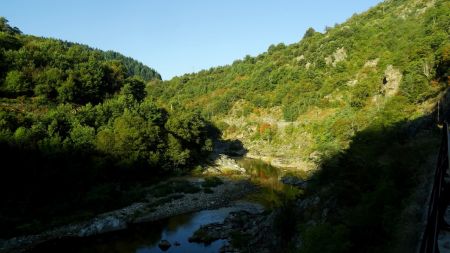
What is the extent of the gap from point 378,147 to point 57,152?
36831 mm

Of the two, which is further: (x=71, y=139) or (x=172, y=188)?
(x=172, y=188)

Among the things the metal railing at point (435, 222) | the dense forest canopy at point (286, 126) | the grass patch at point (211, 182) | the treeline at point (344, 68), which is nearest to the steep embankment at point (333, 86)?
the treeline at point (344, 68)

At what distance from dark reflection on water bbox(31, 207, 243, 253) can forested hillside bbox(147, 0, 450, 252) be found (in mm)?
10576

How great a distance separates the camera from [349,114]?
77000mm

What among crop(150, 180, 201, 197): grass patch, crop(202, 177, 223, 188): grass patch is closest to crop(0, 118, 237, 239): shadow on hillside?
crop(150, 180, 201, 197): grass patch

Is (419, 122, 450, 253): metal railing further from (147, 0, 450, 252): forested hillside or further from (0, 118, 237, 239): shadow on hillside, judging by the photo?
(0, 118, 237, 239): shadow on hillside

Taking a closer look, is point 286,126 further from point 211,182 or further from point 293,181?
point 211,182

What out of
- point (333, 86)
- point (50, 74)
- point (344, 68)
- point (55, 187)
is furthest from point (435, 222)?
point (344, 68)

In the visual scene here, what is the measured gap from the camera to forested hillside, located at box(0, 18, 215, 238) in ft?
138

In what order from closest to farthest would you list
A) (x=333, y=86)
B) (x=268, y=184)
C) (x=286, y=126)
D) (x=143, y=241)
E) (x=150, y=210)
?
1. (x=143, y=241)
2. (x=150, y=210)
3. (x=268, y=184)
4. (x=333, y=86)
5. (x=286, y=126)

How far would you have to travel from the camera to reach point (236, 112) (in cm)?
12838

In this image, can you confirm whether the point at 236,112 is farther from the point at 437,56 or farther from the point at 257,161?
the point at 437,56

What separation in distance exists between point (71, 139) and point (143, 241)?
23430 millimetres

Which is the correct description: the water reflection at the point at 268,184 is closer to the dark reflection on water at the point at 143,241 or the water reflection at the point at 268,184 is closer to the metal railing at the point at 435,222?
the dark reflection on water at the point at 143,241
